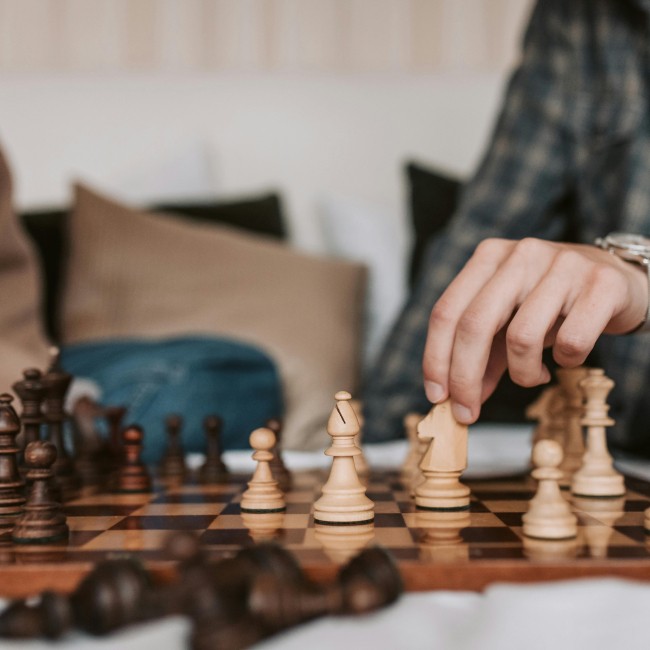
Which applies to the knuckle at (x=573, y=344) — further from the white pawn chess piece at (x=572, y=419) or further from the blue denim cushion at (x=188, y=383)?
the blue denim cushion at (x=188, y=383)

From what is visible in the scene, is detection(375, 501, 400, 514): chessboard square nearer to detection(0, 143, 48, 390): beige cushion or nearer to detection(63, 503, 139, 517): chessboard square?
detection(63, 503, 139, 517): chessboard square

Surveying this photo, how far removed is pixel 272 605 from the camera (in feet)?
1.94

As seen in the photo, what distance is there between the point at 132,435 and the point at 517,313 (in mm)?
623

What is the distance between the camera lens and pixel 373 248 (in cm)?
245

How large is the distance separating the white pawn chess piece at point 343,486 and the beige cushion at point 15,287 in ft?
2.67

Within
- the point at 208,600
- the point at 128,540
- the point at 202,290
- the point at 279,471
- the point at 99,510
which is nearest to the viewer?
the point at 208,600

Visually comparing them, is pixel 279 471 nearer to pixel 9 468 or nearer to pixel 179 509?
pixel 179 509

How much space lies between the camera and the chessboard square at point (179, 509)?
97cm

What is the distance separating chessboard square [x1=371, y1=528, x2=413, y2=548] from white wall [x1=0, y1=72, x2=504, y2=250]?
1.89m

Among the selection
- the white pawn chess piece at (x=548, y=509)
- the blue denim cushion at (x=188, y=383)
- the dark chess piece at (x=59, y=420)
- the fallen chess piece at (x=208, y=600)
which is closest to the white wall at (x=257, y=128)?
the blue denim cushion at (x=188, y=383)

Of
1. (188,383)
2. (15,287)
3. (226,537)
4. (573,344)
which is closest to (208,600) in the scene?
(226,537)

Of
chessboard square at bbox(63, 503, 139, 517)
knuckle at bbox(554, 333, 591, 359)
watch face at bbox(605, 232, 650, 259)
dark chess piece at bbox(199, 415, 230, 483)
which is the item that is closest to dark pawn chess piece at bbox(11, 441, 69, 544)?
chessboard square at bbox(63, 503, 139, 517)

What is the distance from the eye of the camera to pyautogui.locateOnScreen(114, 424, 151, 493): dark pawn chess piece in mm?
1170

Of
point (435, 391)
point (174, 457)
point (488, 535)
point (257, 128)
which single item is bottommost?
point (174, 457)
